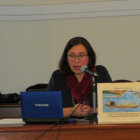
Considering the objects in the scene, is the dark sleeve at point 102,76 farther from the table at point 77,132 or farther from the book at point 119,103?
the table at point 77,132

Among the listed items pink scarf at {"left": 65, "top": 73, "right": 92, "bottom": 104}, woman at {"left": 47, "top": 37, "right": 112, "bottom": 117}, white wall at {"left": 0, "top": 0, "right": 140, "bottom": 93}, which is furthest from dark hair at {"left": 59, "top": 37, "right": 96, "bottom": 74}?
white wall at {"left": 0, "top": 0, "right": 140, "bottom": 93}

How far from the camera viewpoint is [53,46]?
4.14 metres

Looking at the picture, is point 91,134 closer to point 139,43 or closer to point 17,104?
point 17,104

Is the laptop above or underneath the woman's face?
underneath

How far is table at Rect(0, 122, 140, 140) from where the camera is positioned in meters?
1.62

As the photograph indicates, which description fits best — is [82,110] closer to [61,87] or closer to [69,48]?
[61,87]

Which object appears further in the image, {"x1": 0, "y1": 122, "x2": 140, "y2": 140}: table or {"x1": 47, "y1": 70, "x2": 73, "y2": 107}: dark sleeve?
{"x1": 47, "y1": 70, "x2": 73, "y2": 107}: dark sleeve

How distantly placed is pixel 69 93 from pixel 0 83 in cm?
203

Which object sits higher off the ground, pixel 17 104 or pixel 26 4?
pixel 26 4

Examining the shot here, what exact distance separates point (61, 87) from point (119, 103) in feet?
2.92

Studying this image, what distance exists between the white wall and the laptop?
2332mm

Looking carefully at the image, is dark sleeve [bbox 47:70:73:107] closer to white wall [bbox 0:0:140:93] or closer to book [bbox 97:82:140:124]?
book [bbox 97:82:140:124]

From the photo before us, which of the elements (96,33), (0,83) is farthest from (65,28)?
(0,83)

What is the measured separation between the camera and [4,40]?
420 centimetres
